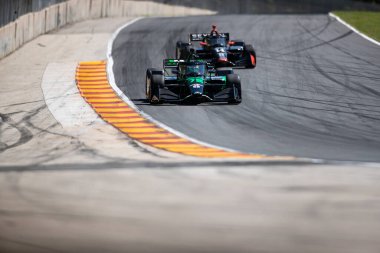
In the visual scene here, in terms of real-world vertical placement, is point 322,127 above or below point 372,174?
below

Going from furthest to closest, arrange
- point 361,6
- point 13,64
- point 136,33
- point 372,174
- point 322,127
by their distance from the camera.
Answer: point 361,6 < point 136,33 < point 13,64 < point 322,127 < point 372,174

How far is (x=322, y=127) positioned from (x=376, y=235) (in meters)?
12.2

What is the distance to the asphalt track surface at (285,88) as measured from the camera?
1888 cm

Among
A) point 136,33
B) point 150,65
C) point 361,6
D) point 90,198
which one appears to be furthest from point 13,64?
point 361,6

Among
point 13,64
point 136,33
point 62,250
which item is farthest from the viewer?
point 136,33

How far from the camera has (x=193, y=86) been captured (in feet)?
74.9

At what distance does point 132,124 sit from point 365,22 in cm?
2341

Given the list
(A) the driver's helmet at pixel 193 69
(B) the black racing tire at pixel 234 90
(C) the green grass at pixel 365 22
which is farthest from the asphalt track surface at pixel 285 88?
(A) the driver's helmet at pixel 193 69

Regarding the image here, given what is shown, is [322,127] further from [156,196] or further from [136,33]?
[136,33]

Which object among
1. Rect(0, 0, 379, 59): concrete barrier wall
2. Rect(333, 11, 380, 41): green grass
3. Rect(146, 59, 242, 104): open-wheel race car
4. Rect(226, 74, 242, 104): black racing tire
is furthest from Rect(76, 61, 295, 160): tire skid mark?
Rect(333, 11, 380, 41): green grass

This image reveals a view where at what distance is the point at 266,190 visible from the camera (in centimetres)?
897

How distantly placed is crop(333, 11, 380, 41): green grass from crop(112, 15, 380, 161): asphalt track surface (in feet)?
3.11

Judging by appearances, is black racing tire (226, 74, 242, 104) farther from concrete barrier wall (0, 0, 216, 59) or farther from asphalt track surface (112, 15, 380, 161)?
concrete barrier wall (0, 0, 216, 59)

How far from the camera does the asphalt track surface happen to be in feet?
61.9
